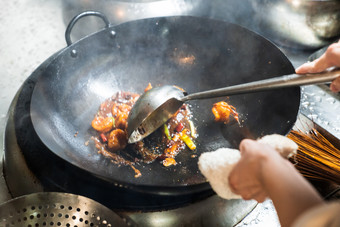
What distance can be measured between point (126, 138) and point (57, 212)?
26.0 inches

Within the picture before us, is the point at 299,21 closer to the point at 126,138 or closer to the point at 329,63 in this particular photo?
the point at 329,63

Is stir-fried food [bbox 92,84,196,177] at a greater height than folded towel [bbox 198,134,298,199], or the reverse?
stir-fried food [bbox 92,84,196,177]

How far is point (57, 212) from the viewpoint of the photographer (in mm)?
1586

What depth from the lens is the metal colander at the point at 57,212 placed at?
1.55 metres

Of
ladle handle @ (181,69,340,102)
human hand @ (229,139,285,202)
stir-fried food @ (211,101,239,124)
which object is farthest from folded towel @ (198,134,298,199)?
stir-fried food @ (211,101,239,124)

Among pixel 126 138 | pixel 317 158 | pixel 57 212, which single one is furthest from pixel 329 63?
pixel 57 212

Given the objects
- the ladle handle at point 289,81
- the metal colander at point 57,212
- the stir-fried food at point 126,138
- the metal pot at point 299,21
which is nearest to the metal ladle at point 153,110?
the stir-fried food at point 126,138

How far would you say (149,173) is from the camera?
187 cm

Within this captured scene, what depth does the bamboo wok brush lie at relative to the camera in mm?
2093

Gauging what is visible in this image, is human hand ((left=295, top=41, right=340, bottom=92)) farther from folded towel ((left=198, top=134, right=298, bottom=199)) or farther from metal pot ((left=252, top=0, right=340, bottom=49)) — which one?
metal pot ((left=252, top=0, right=340, bottom=49))

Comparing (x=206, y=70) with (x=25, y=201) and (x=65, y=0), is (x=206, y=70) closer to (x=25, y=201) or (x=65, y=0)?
(x=25, y=201)

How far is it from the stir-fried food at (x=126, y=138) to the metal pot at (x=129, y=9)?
112cm

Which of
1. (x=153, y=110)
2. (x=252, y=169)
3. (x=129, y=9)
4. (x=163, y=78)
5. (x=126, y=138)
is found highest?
(x=129, y=9)

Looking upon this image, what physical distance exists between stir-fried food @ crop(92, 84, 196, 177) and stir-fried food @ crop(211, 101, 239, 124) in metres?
0.21
